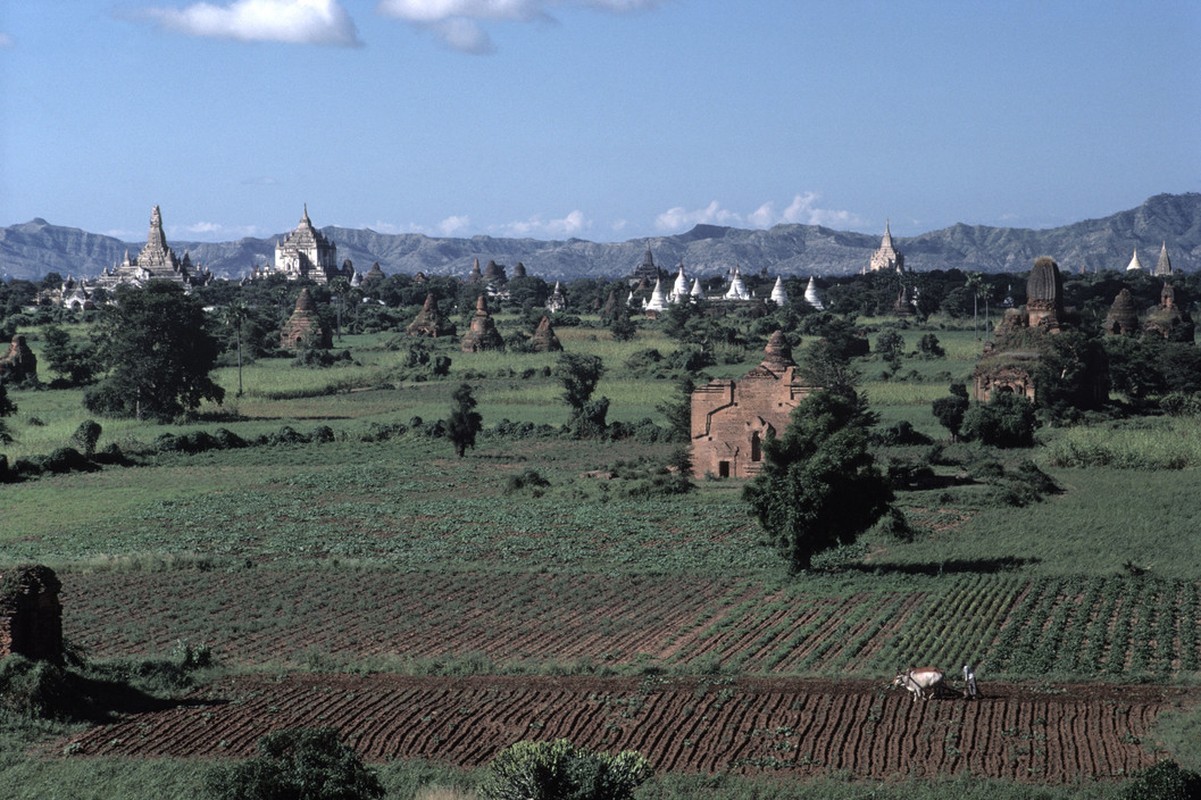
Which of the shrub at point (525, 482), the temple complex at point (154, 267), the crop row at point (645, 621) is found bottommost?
the crop row at point (645, 621)

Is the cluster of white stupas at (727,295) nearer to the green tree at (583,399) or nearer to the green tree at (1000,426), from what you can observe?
the green tree at (583,399)

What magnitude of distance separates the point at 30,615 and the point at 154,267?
501ft

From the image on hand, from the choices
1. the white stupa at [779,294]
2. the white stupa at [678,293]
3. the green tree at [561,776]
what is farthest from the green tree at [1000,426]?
the white stupa at [678,293]

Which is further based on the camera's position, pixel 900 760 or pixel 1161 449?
pixel 1161 449

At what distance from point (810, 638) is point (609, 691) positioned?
515 centimetres

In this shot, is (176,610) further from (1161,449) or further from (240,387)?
(240,387)

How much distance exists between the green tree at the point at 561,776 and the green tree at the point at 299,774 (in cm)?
156

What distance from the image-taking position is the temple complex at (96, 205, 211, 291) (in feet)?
556

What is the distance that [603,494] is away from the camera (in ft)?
156

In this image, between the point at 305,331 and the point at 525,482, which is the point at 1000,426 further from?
the point at 305,331

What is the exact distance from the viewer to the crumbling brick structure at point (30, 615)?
24766 mm

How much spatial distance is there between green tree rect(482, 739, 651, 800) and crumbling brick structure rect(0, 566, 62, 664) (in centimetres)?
992

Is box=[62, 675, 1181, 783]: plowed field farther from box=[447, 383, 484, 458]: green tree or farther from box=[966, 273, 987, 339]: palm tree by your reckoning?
box=[966, 273, 987, 339]: palm tree

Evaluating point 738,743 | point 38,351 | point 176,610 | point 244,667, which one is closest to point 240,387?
point 38,351
